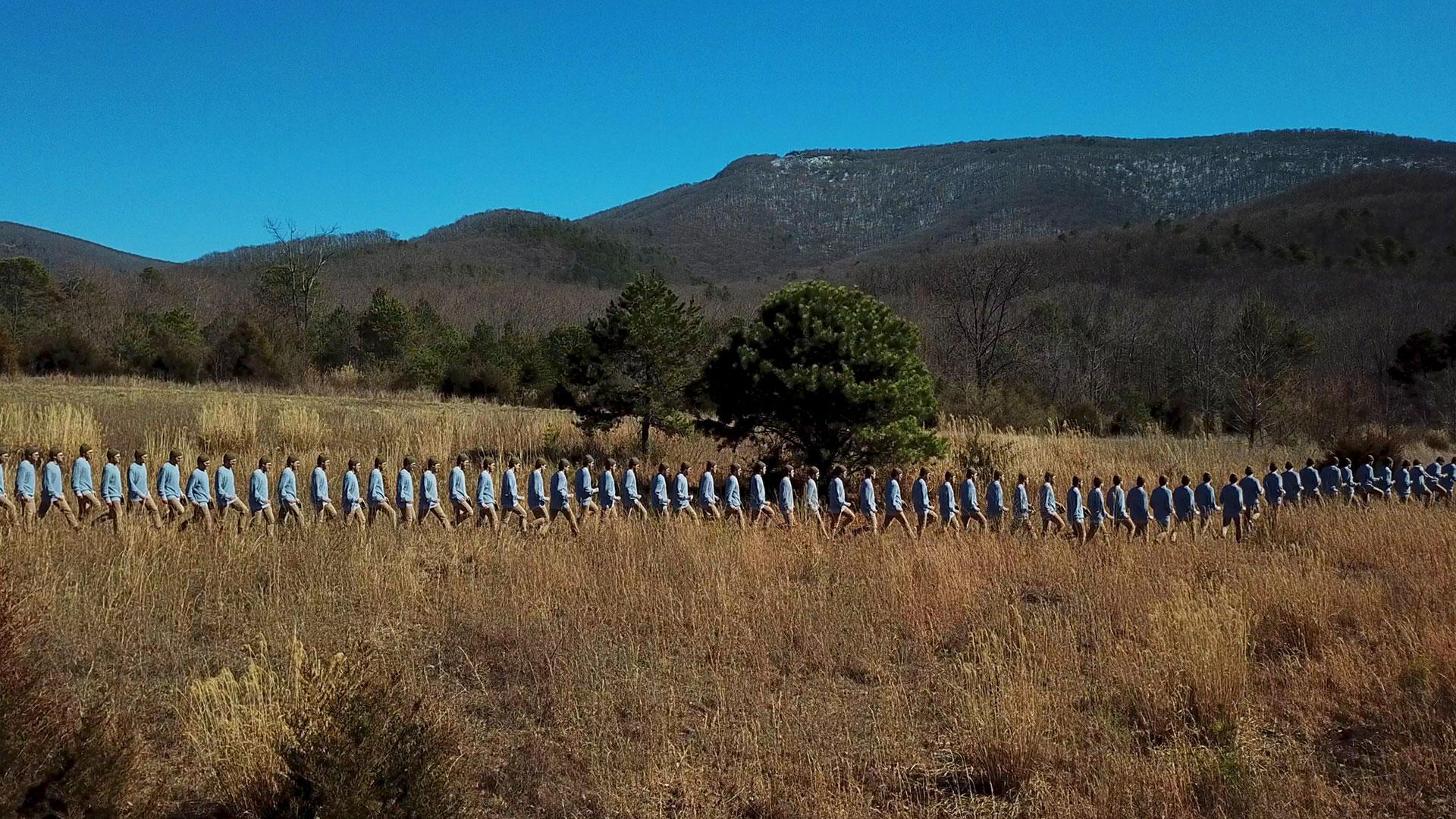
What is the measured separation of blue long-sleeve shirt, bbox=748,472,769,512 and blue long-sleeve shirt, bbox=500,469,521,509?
10.6 ft

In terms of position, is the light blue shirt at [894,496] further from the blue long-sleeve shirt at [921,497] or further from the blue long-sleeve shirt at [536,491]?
the blue long-sleeve shirt at [536,491]

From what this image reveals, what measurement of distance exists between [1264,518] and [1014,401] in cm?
1411

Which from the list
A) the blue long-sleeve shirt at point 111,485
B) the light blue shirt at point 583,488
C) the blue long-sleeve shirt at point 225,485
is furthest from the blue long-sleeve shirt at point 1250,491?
the blue long-sleeve shirt at point 111,485

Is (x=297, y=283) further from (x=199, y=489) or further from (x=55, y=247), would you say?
(x=55, y=247)

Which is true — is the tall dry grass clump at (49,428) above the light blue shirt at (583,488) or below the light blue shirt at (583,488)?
above

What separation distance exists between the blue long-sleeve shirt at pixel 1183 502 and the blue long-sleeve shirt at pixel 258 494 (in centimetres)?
1222

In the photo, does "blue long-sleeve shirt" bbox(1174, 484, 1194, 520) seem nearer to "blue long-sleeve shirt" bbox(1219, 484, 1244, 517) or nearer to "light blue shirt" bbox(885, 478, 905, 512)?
"blue long-sleeve shirt" bbox(1219, 484, 1244, 517)

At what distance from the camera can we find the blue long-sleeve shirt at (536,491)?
12.0m

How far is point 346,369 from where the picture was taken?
32.1 meters

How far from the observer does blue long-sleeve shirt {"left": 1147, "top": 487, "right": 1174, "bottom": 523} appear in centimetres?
1255

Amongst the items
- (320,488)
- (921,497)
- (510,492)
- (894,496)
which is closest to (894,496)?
(894,496)

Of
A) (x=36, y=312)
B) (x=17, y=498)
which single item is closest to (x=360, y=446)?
(x=17, y=498)

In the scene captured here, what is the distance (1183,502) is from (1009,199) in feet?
531

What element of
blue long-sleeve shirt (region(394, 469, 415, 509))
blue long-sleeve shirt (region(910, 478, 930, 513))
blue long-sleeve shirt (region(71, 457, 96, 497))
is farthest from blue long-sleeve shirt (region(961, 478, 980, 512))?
blue long-sleeve shirt (region(71, 457, 96, 497))
